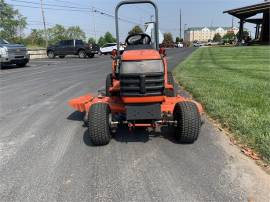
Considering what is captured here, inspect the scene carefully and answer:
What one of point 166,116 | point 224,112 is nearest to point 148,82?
point 166,116

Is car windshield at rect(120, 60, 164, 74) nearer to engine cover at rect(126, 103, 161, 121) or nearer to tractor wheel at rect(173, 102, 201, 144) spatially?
engine cover at rect(126, 103, 161, 121)

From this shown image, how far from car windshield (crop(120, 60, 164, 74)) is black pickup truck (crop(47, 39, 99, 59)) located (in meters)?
28.5

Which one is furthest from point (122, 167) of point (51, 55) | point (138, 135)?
point (51, 55)

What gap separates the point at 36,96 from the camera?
31.9 feet

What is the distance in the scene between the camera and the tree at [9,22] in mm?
67500

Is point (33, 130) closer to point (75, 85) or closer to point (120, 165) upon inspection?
point (120, 165)

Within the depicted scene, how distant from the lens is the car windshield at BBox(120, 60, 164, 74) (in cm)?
475

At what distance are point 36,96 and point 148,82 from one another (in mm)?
5842

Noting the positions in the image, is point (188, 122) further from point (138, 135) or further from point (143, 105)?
point (138, 135)

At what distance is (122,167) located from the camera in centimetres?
426

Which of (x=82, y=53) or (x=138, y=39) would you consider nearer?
(x=138, y=39)

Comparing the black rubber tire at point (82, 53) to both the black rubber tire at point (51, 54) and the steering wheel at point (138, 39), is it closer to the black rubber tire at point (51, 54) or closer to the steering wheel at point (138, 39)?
the black rubber tire at point (51, 54)

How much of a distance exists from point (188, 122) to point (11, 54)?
1707 cm

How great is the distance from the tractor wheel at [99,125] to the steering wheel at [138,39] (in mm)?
2202
